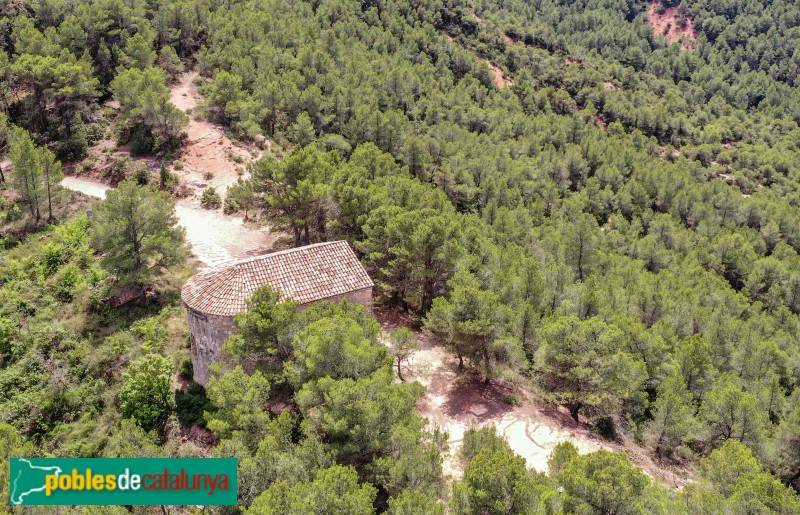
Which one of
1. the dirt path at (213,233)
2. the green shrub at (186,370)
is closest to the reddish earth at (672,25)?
the dirt path at (213,233)

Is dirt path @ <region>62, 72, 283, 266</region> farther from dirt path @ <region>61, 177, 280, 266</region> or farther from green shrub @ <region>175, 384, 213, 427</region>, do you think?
green shrub @ <region>175, 384, 213, 427</region>

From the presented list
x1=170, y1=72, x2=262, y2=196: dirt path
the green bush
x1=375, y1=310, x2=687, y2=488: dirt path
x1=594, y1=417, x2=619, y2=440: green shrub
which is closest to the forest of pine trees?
the green bush

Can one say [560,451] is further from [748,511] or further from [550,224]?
[550,224]

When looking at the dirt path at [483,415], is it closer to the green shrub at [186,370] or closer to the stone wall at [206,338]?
the stone wall at [206,338]

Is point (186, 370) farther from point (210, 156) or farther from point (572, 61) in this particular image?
point (572, 61)

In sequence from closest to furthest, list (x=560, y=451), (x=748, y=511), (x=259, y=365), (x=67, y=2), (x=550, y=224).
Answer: (x=748, y=511) → (x=560, y=451) → (x=259, y=365) → (x=550, y=224) → (x=67, y=2)

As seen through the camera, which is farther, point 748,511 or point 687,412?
point 687,412

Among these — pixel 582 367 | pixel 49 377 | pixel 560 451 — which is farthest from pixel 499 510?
pixel 49 377
